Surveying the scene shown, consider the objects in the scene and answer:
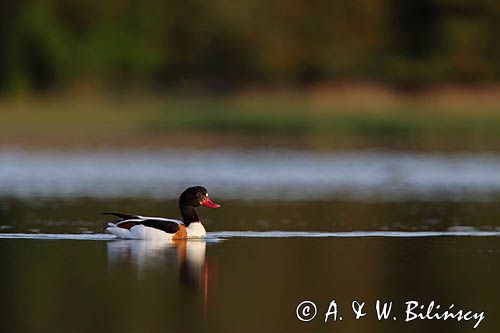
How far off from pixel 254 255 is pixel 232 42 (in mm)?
35946

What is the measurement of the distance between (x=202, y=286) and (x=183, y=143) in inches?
879

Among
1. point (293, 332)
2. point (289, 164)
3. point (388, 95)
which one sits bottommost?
point (293, 332)

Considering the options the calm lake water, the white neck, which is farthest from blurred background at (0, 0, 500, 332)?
the white neck

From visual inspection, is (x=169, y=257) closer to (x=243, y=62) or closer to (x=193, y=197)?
(x=193, y=197)

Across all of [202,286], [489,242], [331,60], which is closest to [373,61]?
[331,60]

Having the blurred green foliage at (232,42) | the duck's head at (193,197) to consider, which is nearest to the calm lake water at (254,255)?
the duck's head at (193,197)

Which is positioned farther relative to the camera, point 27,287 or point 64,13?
point 64,13

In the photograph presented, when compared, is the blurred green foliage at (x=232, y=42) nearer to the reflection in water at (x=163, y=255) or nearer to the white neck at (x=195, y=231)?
the white neck at (x=195, y=231)

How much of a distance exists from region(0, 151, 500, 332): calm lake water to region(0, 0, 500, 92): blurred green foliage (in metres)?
23.8

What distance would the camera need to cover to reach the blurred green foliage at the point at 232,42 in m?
46.8

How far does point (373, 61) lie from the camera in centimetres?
4747

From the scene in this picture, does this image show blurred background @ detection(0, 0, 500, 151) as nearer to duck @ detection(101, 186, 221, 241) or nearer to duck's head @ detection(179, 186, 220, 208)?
duck's head @ detection(179, 186, 220, 208)

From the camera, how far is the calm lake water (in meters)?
9.85

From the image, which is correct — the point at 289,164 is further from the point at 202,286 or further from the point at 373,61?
the point at 373,61
